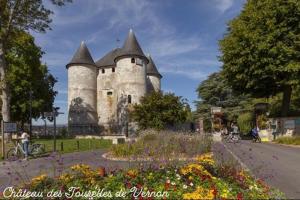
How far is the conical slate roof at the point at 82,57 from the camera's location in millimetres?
63844

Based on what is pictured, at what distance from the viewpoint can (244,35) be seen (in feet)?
112

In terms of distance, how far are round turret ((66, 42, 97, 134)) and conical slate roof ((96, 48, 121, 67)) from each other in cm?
285

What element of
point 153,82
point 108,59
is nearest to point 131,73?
point 108,59

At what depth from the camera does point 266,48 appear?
32.6 meters

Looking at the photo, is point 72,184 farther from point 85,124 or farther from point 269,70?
point 85,124

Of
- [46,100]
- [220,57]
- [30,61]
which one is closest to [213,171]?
[220,57]

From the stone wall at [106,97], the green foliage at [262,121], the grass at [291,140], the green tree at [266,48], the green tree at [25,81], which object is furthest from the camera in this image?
the stone wall at [106,97]

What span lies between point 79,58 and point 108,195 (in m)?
58.8

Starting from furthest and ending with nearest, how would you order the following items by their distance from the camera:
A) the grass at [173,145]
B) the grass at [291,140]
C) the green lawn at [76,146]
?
the grass at [291,140] → the green lawn at [76,146] → the grass at [173,145]

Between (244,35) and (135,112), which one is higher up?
(244,35)

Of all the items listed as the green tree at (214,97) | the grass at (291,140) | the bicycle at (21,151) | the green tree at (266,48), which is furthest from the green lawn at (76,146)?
the green tree at (214,97)

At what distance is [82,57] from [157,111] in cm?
2819

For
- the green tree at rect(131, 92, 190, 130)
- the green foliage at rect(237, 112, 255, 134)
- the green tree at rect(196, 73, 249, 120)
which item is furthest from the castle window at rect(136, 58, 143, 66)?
the green tree at rect(131, 92, 190, 130)

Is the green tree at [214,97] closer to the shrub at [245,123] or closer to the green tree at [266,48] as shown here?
the shrub at [245,123]
